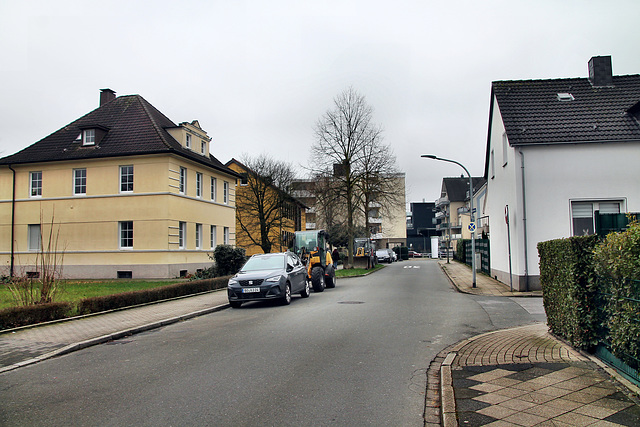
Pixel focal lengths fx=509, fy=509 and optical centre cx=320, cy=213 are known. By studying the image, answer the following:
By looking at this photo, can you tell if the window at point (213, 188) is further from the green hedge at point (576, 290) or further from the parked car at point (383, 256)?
the green hedge at point (576, 290)

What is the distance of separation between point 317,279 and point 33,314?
1131 centimetres

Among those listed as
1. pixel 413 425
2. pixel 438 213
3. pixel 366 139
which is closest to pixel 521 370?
pixel 413 425

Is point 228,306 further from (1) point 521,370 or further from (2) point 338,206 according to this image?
(2) point 338,206

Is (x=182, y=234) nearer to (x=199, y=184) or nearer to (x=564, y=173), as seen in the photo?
(x=199, y=184)

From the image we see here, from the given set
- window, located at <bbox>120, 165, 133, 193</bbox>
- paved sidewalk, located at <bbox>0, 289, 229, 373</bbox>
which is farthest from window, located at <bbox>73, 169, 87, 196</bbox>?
paved sidewalk, located at <bbox>0, 289, 229, 373</bbox>

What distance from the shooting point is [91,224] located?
29.0 m

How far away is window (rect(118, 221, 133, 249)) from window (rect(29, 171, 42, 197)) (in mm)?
5933

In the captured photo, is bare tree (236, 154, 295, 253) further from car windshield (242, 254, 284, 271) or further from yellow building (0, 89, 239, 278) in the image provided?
car windshield (242, 254, 284, 271)

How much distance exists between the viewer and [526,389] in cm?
557

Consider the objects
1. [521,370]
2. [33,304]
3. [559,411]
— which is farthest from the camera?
[33,304]

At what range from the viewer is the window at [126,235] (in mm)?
28766

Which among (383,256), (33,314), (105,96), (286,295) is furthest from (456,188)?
(33,314)

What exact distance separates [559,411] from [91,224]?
28683 mm

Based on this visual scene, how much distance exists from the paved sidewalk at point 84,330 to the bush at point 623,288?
835cm
